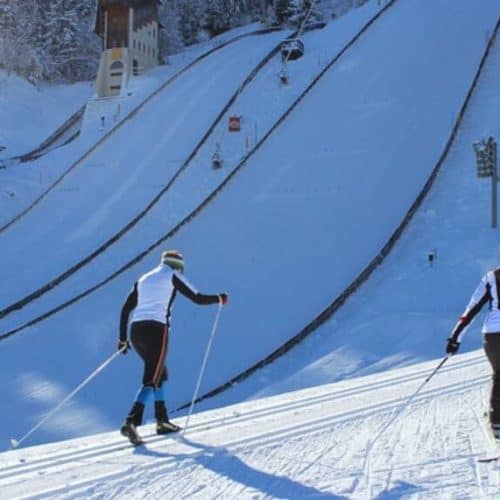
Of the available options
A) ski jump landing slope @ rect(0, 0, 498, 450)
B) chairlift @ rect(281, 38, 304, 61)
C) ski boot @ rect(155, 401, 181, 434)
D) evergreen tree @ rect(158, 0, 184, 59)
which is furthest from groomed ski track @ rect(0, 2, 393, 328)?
evergreen tree @ rect(158, 0, 184, 59)

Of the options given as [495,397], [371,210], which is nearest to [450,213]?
[371,210]

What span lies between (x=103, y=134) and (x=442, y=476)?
24032 mm

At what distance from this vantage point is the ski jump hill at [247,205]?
11.7 meters

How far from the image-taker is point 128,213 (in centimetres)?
1956

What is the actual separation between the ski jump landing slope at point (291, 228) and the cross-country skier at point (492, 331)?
20.0 feet

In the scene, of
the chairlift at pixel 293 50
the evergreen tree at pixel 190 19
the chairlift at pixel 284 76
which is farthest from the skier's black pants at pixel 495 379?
the evergreen tree at pixel 190 19

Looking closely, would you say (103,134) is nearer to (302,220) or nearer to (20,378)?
(302,220)

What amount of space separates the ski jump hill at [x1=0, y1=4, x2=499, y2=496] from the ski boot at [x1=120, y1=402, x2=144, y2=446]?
4548mm

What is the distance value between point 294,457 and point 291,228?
11.5 m

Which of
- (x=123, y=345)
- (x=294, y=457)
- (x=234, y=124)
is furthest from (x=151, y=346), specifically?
(x=234, y=124)

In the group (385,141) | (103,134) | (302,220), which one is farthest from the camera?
(103,134)

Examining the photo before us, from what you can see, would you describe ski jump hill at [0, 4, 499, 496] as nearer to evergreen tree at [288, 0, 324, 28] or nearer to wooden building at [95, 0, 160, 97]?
wooden building at [95, 0, 160, 97]

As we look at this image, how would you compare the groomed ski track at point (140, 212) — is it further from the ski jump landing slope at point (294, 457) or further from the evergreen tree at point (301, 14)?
the evergreen tree at point (301, 14)

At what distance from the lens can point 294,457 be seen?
466 cm
